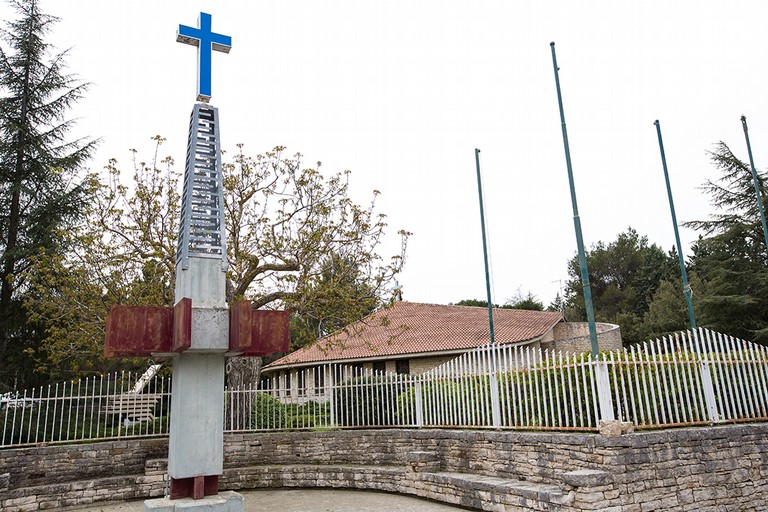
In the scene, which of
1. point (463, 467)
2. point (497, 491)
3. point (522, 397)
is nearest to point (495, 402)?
point (522, 397)

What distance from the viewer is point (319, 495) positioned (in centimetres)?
1070

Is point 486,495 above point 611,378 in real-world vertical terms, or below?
below

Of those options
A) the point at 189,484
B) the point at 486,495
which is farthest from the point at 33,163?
the point at 486,495

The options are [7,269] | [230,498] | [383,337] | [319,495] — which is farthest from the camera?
[383,337]

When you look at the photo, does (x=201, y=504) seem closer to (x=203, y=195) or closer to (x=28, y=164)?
(x=203, y=195)

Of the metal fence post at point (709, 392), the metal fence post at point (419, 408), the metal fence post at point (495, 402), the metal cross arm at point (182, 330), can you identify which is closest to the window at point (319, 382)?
the metal fence post at point (419, 408)

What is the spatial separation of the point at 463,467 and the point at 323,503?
2.58 metres

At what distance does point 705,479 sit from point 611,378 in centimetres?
176

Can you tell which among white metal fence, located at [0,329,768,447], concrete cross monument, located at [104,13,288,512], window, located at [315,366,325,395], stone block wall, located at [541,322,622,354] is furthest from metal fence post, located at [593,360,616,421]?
stone block wall, located at [541,322,622,354]

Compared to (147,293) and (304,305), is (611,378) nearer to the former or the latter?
(304,305)

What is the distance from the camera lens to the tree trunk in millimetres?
12836

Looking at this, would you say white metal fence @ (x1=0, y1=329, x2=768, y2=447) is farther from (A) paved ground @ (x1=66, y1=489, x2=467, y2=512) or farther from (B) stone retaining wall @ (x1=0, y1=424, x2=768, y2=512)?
(A) paved ground @ (x1=66, y1=489, x2=467, y2=512)

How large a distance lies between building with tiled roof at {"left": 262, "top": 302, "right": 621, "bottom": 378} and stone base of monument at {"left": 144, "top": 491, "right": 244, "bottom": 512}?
46.2 ft

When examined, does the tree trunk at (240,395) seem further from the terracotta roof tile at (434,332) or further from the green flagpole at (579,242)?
the green flagpole at (579,242)
